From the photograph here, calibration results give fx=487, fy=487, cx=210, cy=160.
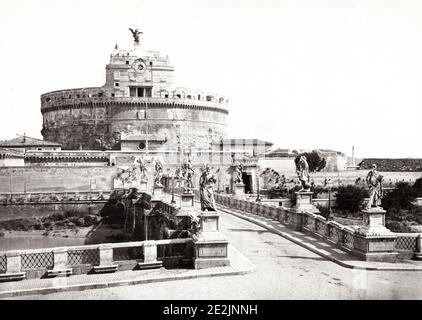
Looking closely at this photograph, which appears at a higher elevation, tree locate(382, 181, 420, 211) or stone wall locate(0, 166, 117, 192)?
stone wall locate(0, 166, 117, 192)

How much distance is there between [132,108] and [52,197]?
21916mm

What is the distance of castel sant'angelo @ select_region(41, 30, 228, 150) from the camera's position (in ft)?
186

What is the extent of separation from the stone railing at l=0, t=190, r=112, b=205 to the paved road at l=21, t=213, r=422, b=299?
91.8 feet

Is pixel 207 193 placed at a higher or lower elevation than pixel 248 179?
higher

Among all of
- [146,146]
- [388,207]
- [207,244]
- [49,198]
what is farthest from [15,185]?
[207,244]

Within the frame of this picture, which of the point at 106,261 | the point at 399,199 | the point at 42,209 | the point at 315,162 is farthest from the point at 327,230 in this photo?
the point at 315,162

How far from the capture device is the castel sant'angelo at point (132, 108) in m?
56.6

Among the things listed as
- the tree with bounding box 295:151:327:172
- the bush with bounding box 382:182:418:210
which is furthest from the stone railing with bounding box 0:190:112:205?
the tree with bounding box 295:151:327:172

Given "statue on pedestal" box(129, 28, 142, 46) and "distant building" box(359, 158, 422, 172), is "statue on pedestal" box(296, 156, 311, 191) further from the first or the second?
"statue on pedestal" box(129, 28, 142, 46)

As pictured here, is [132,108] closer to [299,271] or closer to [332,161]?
[332,161]

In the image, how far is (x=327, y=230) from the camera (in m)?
13.2

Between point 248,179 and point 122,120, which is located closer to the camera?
point 248,179
